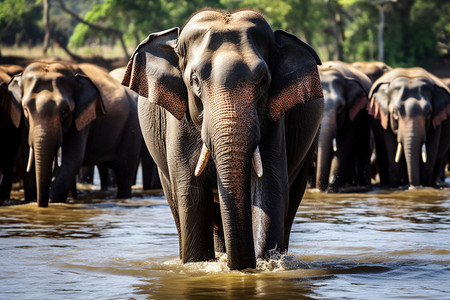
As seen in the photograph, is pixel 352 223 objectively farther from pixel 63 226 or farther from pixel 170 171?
pixel 170 171

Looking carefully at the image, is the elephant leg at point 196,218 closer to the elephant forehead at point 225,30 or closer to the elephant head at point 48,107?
the elephant forehead at point 225,30

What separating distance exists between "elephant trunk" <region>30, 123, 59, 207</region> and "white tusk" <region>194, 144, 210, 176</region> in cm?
660

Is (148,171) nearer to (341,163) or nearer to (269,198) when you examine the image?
(341,163)

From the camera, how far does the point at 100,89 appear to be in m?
15.0

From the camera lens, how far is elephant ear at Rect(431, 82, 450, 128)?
17094 mm

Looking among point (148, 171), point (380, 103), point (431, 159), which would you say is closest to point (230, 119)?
point (148, 171)

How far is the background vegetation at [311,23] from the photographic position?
1930 inches

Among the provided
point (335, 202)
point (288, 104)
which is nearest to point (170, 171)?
point (288, 104)

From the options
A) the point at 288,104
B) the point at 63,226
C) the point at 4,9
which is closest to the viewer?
the point at 288,104

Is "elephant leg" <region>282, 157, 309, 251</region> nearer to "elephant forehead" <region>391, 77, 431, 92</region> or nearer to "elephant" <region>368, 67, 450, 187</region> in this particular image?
"elephant" <region>368, 67, 450, 187</region>

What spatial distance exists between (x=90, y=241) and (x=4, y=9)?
44.3 metres

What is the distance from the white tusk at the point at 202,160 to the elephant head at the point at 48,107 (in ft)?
21.7

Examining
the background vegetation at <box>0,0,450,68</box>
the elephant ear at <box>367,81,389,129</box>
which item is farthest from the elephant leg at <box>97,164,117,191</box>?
the background vegetation at <box>0,0,450,68</box>

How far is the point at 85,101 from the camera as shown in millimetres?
13945
